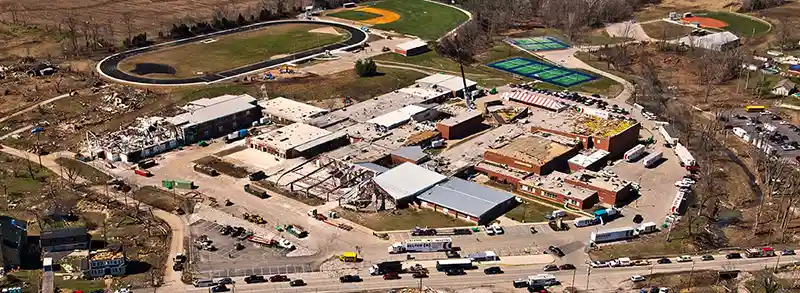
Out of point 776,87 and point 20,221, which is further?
point 776,87

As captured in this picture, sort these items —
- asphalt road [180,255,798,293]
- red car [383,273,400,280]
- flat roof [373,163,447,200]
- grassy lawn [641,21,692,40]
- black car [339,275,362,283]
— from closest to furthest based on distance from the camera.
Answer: asphalt road [180,255,798,293]
black car [339,275,362,283]
red car [383,273,400,280]
flat roof [373,163,447,200]
grassy lawn [641,21,692,40]

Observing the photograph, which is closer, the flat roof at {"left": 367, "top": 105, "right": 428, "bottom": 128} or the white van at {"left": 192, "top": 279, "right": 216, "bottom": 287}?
the white van at {"left": 192, "top": 279, "right": 216, "bottom": 287}

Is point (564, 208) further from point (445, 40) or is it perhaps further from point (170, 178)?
point (445, 40)

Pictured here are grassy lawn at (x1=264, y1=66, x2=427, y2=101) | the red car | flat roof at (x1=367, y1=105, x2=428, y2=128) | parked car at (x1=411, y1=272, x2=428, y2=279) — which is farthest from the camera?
grassy lawn at (x1=264, y1=66, x2=427, y2=101)

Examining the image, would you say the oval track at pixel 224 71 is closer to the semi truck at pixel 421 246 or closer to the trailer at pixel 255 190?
the trailer at pixel 255 190

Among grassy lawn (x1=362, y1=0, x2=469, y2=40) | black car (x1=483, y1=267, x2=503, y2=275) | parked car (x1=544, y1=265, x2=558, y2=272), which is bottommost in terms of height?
grassy lawn (x1=362, y1=0, x2=469, y2=40)

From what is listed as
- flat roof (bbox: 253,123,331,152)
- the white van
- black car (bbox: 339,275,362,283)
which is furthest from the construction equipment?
flat roof (bbox: 253,123,331,152)

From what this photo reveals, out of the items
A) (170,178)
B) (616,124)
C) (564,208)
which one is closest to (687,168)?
(616,124)

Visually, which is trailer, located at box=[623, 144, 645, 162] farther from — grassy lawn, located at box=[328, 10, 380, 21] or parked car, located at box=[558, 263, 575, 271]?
grassy lawn, located at box=[328, 10, 380, 21]
